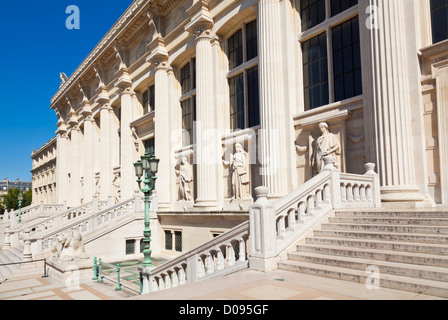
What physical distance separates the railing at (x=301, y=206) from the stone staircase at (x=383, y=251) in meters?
0.34

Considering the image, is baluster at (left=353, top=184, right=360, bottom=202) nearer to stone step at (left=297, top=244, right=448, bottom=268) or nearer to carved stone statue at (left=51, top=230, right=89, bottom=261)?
stone step at (left=297, top=244, right=448, bottom=268)

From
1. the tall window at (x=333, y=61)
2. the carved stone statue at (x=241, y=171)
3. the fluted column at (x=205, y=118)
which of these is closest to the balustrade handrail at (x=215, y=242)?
the carved stone statue at (x=241, y=171)

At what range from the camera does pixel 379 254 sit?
669 cm

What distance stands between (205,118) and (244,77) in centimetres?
305

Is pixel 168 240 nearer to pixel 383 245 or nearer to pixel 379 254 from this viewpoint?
pixel 383 245

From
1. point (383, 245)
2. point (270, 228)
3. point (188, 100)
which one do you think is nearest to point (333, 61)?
point (270, 228)

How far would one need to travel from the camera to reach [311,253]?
303 inches

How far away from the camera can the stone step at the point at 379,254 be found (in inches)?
236

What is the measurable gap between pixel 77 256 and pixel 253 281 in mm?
11133

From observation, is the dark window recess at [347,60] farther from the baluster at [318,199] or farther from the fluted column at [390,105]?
the baluster at [318,199]

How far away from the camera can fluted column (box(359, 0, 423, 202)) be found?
10664mm

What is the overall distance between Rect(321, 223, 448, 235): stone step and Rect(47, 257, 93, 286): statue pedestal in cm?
1044
